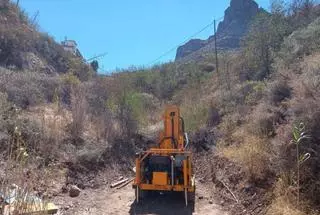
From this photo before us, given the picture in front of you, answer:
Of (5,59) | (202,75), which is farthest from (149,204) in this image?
(202,75)

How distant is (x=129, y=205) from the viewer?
8594 mm

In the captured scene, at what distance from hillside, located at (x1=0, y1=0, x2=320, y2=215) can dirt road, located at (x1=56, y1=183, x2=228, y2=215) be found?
3 cm

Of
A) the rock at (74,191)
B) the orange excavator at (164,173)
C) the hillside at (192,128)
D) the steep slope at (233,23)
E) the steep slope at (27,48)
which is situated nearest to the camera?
the hillside at (192,128)

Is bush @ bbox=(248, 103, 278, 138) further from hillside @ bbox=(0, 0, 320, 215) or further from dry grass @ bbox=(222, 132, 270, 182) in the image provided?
dry grass @ bbox=(222, 132, 270, 182)

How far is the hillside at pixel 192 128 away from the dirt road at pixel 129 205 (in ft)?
0.08

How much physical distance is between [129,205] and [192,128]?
753cm

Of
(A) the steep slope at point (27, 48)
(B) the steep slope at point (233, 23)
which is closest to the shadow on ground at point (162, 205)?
(A) the steep slope at point (27, 48)

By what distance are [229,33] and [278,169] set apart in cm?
4643

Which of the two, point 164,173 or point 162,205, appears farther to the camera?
point 162,205

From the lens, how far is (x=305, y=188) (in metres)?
6.47

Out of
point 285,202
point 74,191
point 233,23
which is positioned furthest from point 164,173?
point 233,23

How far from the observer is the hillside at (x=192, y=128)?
6.65 meters

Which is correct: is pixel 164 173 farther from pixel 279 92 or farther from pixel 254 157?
pixel 279 92

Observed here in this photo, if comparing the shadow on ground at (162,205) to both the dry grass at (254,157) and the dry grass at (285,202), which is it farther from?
the dry grass at (285,202)
